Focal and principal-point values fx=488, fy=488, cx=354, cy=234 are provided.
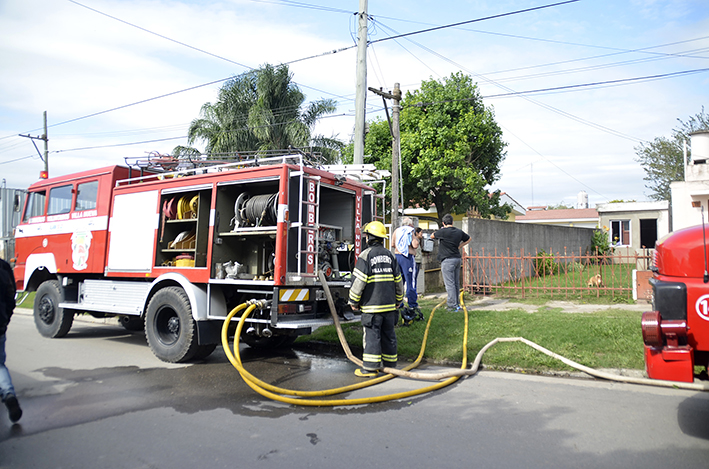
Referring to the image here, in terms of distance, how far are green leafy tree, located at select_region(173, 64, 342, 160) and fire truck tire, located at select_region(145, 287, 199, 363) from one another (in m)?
14.4

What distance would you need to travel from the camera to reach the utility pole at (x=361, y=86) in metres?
10.8

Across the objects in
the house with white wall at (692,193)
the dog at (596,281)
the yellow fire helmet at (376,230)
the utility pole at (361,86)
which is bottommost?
the dog at (596,281)

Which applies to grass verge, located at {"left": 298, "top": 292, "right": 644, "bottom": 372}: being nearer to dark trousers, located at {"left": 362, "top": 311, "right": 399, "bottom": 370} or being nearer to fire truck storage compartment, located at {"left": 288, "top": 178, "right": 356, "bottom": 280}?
dark trousers, located at {"left": 362, "top": 311, "right": 399, "bottom": 370}

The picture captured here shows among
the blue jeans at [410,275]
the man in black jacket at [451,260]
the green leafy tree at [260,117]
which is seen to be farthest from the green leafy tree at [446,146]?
the blue jeans at [410,275]

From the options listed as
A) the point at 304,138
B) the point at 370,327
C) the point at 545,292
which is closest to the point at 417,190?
the point at 304,138

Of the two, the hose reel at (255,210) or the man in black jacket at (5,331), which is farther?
the hose reel at (255,210)

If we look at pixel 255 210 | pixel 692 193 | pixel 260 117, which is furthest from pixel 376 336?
pixel 260 117

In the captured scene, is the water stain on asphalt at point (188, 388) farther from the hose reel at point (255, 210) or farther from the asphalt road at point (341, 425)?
the hose reel at point (255, 210)

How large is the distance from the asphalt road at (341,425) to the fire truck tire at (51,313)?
10.1ft

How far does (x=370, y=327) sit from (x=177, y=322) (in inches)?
118

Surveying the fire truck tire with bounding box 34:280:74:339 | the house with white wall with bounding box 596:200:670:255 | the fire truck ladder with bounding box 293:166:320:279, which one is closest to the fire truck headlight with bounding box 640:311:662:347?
the fire truck ladder with bounding box 293:166:320:279

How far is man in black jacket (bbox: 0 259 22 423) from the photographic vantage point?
14.3ft

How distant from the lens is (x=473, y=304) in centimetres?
1055

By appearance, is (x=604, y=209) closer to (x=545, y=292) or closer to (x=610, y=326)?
(x=545, y=292)
